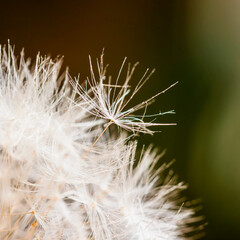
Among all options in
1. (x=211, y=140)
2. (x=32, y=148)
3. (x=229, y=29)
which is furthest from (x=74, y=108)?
(x=229, y=29)

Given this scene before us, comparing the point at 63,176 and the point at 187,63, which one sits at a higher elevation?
the point at 187,63

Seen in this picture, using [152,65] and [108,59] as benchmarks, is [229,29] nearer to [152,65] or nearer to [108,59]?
[152,65]

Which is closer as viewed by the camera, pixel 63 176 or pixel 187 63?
pixel 63 176

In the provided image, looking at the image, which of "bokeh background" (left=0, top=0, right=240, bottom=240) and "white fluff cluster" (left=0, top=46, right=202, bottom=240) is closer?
"white fluff cluster" (left=0, top=46, right=202, bottom=240)

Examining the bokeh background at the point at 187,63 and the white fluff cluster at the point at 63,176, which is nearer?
the white fluff cluster at the point at 63,176
